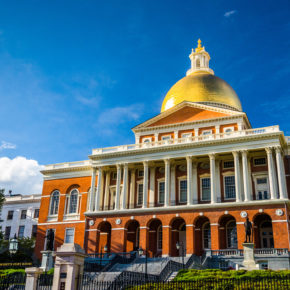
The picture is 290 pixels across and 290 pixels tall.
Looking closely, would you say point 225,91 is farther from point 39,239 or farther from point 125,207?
point 39,239

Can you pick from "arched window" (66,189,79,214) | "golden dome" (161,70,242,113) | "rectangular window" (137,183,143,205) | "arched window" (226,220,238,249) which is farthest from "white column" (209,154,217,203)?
"arched window" (66,189,79,214)

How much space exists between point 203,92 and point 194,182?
1413cm

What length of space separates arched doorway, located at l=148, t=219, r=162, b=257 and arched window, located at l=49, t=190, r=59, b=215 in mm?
14425

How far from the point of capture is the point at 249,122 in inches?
2140

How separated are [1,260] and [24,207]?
2290 cm

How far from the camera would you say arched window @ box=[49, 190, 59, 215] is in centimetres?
5525

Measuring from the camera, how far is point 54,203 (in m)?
55.7

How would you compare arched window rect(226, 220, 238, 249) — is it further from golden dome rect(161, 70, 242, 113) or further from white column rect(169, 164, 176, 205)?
golden dome rect(161, 70, 242, 113)

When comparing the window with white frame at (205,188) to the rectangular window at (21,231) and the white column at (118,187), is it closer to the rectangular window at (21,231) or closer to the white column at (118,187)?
the white column at (118,187)

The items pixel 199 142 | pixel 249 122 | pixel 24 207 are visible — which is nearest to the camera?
pixel 199 142

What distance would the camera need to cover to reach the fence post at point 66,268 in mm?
19266

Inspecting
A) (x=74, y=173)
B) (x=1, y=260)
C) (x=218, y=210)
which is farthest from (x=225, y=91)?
(x=1, y=260)

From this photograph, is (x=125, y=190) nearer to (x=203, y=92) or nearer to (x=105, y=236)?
(x=105, y=236)

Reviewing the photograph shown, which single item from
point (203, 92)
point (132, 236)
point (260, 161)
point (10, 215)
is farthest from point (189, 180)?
point (10, 215)
